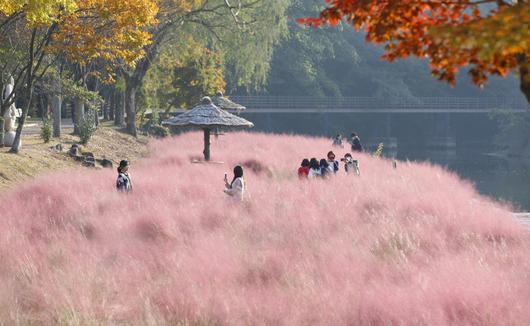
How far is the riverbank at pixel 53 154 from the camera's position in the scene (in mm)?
18766

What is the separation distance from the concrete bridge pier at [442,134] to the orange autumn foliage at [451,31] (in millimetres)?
68962

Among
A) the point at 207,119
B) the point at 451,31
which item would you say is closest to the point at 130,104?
the point at 207,119

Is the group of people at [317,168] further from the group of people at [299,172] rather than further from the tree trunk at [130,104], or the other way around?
the tree trunk at [130,104]

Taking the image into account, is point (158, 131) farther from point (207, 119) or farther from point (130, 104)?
point (207, 119)

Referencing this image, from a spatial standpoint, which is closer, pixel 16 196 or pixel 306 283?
pixel 306 283

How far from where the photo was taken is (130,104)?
3700 cm

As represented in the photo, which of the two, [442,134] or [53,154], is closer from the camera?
[53,154]

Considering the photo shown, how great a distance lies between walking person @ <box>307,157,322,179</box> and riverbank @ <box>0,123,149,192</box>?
6.85 metres

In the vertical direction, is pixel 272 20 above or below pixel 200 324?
above

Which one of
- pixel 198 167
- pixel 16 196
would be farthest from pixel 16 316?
pixel 198 167

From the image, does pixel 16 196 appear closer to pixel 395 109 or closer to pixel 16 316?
pixel 16 316

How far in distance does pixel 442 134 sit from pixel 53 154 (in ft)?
184

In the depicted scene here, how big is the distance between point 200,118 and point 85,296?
1463 cm

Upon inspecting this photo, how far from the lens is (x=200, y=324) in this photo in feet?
26.6
